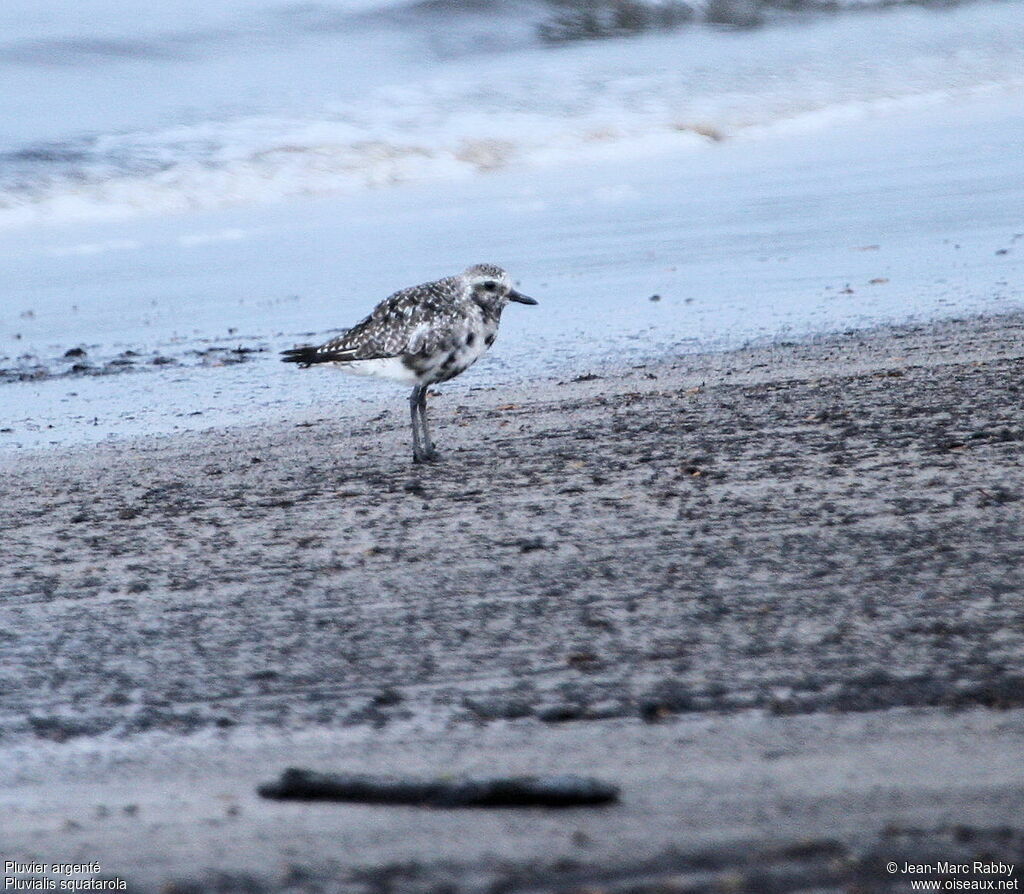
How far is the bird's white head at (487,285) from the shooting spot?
7363 millimetres

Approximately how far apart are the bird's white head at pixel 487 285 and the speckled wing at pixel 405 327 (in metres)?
0.07

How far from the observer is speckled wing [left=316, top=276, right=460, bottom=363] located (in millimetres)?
7152

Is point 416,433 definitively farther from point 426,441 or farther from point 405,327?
point 405,327

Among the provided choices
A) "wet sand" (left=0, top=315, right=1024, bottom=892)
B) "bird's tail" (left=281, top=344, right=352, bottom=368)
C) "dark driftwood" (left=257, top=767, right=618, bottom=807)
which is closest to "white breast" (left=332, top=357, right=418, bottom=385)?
"bird's tail" (left=281, top=344, right=352, bottom=368)

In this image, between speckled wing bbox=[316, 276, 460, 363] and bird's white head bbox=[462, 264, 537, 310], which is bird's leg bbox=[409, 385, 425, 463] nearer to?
speckled wing bbox=[316, 276, 460, 363]

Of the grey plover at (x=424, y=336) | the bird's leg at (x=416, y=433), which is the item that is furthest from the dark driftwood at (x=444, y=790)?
the grey plover at (x=424, y=336)

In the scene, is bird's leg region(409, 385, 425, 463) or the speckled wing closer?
bird's leg region(409, 385, 425, 463)

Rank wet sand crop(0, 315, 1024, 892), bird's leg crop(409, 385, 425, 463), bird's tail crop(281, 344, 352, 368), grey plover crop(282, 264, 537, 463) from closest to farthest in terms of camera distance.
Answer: wet sand crop(0, 315, 1024, 892), bird's leg crop(409, 385, 425, 463), grey plover crop(282, 264, 537, 463), bird's tail crop(281, 344, 352, 368)

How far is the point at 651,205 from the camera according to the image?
16969 mm

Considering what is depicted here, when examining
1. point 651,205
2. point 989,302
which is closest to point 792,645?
point 989,302

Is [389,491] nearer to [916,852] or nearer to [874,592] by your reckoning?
[874,592]

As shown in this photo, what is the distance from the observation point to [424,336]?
7148 mm

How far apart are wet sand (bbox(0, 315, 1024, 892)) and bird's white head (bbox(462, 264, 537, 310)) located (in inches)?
26.4

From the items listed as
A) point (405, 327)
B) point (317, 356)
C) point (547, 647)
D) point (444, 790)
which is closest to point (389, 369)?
point (405, 327)
